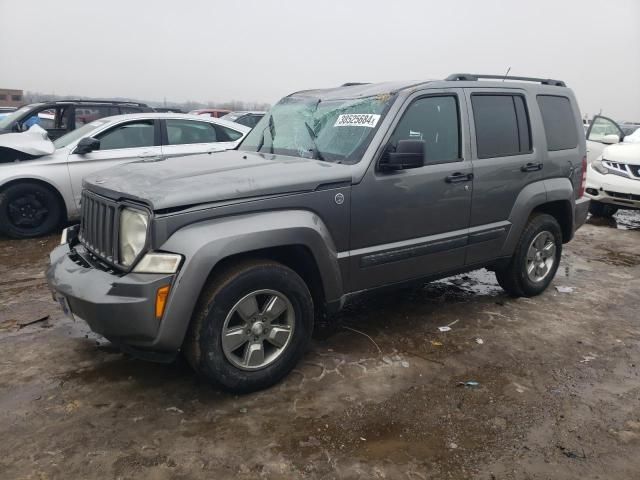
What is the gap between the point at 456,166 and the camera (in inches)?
156

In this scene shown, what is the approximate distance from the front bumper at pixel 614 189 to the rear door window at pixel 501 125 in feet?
14.6

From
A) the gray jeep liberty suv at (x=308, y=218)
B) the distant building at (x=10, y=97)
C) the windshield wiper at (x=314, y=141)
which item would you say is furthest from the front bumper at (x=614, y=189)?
the distant building at (x=10, y=97)

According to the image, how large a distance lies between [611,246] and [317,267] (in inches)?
218

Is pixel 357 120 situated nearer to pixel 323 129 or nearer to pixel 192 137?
pixel 323 129

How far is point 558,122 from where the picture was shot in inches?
191

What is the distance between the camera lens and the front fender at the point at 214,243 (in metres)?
2.75

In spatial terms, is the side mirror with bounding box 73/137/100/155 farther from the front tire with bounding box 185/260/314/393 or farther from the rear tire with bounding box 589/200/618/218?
the rear tire with bounding box 589/200/618/218

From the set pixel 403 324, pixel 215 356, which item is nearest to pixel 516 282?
pixel 403 324

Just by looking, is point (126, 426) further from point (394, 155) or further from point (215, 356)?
point (394, 155)

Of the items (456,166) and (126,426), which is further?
(456,166)

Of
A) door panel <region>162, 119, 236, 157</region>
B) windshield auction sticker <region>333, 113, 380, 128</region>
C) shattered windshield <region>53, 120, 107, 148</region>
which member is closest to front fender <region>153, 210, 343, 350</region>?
windshield auction sticker <region>333, 113, 380, 128</region>

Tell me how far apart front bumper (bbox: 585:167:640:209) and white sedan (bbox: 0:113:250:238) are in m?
5.87

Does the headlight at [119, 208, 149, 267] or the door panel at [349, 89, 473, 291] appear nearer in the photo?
the headlight at [119, 208, 149, 267]

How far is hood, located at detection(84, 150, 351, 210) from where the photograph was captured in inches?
113
